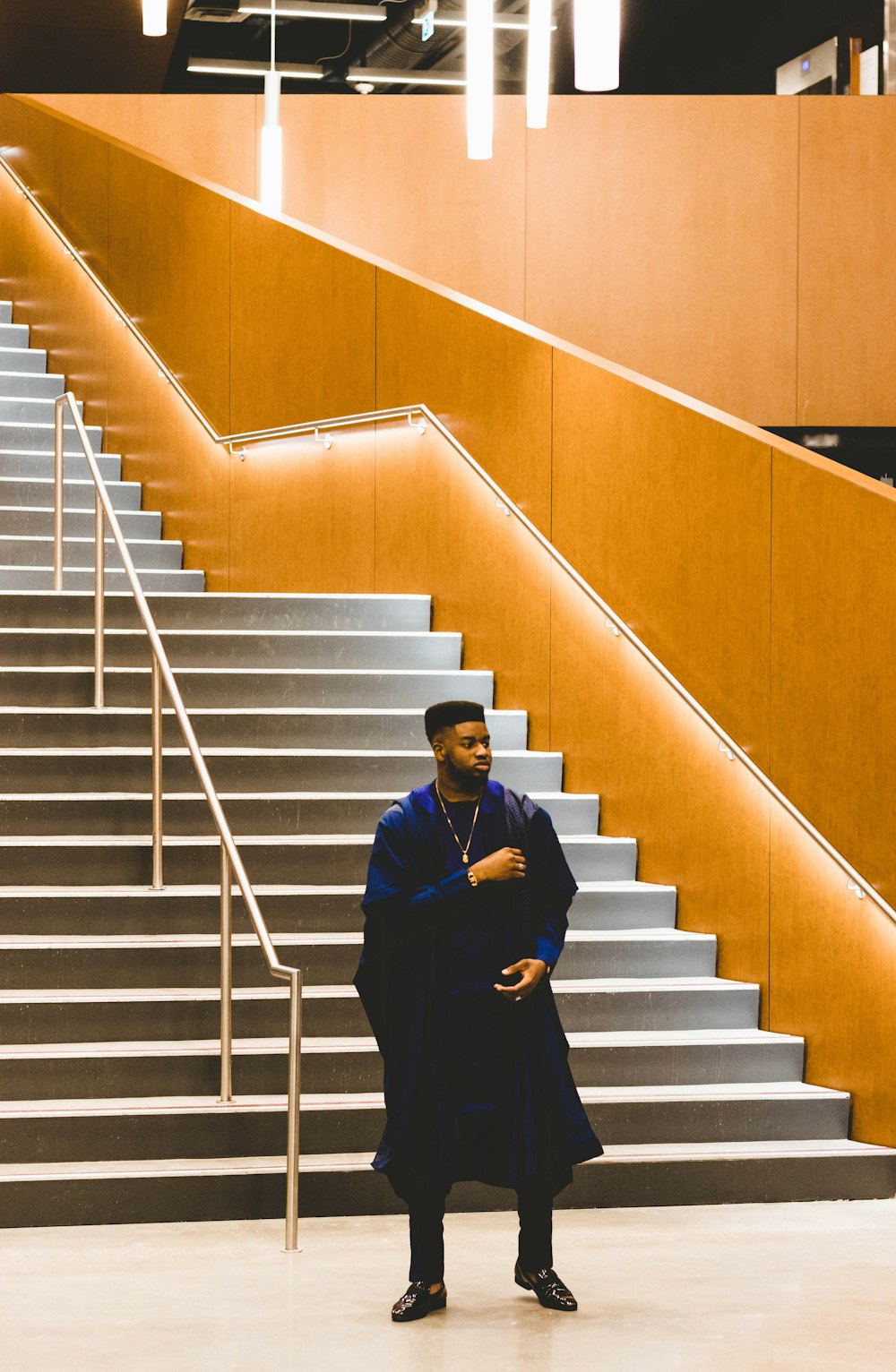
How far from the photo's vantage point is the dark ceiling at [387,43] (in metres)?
11.5

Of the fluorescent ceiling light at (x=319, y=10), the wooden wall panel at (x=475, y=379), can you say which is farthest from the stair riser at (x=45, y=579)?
the fluorescent ceiling light at (x=319, y=10)

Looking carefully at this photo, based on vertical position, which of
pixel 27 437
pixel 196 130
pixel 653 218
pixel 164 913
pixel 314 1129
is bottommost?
pixel 314 1129

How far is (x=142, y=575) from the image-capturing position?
27.8ft

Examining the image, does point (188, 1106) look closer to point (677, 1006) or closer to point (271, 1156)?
point (271, 1156)

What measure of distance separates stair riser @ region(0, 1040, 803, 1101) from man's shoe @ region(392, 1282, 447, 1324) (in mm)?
1357

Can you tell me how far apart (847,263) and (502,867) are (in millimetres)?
7568

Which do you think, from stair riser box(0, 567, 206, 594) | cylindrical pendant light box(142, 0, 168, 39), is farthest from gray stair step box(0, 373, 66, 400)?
cylindrical pendant light box(142, 0, 168, 39)

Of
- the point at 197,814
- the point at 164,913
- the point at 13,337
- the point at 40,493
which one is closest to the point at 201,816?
the point at 197,814

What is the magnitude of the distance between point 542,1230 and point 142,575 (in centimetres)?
508

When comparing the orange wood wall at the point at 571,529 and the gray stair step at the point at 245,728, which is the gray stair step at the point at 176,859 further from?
the orange wood wall at the point at 571,529

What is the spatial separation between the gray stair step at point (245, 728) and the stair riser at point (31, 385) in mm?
3588

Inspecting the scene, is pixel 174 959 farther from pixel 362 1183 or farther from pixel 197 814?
pixel 362 1183

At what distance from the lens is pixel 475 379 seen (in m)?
7.63

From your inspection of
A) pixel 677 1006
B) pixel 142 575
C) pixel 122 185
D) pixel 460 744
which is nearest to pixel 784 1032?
pixel 677 1006
